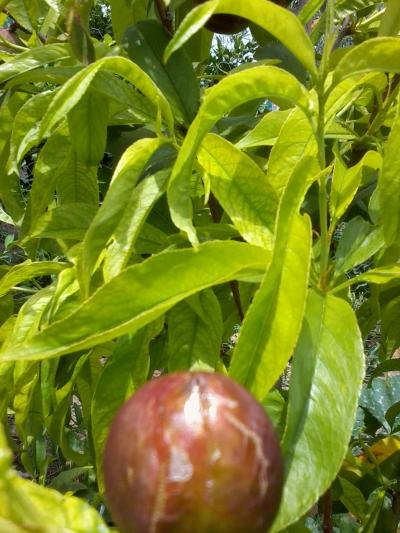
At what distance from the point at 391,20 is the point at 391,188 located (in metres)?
0.25

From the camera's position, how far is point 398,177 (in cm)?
52

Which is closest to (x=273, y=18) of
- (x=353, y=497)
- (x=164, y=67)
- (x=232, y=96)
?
(x=232, y=96)

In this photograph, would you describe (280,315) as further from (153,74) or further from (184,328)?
(153,74)

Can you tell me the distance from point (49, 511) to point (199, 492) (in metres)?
0.09

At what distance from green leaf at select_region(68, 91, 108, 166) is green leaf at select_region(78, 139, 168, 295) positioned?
14cm

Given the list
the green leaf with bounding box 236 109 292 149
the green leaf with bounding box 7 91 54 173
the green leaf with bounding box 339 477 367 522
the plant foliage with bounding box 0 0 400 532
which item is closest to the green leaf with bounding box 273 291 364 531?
the plant foliage with bounding box 0 0 400 532

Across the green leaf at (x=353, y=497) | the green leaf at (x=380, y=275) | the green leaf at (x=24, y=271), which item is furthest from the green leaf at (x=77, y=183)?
the green leaf at (x=353, y=497)

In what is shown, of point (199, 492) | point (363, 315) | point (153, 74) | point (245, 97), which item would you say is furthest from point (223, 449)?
point (363, 315)

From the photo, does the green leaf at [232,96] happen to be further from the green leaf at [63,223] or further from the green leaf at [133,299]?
the green leaf at [63,223]

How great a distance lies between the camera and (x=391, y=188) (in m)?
0.53

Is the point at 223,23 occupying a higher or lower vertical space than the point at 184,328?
higher

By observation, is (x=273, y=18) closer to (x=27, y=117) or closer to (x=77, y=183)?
(x=27, y=117)

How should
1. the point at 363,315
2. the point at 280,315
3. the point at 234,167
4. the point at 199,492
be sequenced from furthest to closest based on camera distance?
the point at 363,315 → the point at 234,167 → the point at 280,315 → the point at 199,492

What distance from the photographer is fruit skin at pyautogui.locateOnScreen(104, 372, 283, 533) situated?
0.96ft
